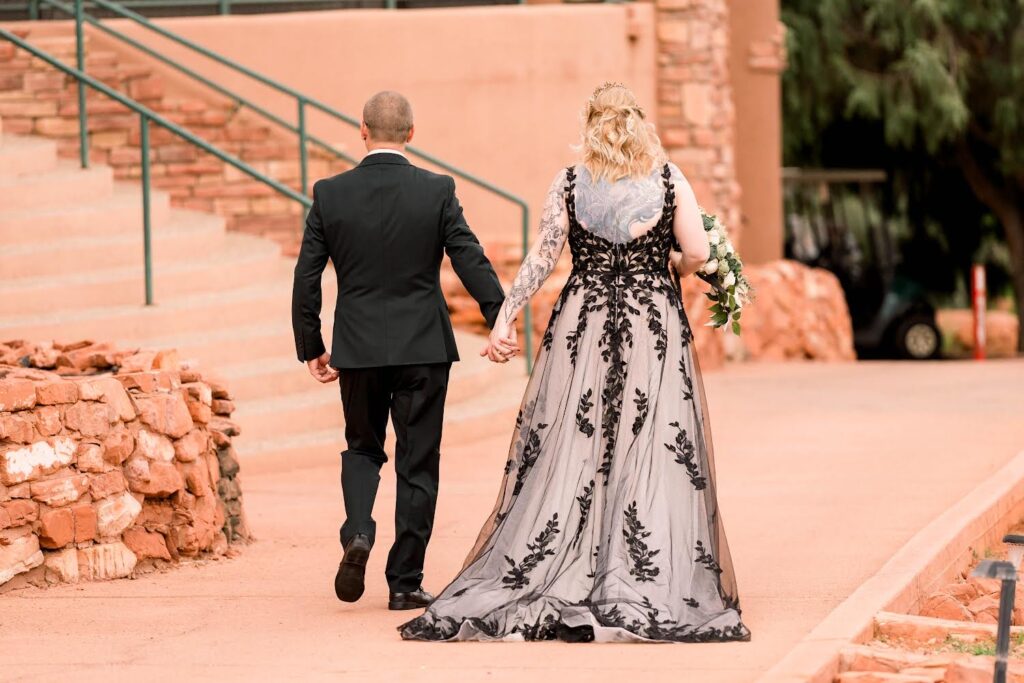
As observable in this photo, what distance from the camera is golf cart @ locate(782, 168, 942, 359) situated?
2333cm

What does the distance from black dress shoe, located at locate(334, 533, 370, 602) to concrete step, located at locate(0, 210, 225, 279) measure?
18.8 ft

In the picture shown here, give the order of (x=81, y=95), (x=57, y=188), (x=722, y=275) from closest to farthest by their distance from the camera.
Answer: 1. (x=722, y=275)
2. (x=57, y=188)
3. (x=81, y=95)

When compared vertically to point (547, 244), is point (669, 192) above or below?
above

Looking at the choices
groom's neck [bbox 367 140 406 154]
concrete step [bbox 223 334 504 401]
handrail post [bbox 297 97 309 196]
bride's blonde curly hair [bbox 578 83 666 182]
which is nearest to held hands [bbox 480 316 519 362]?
bride's blonde curly hair [bbox 578 83 666 182]

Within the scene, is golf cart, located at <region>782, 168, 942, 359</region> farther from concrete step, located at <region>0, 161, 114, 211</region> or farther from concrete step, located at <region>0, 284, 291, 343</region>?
concrete step, located at <region>0, 284, 291, 343</region>

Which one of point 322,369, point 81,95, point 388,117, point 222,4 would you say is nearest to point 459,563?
point 322,369

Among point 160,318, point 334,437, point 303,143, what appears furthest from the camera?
point 303,143

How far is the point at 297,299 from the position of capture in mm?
6621

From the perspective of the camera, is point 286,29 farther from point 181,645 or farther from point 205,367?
point 181,645

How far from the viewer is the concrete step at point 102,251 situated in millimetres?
11508

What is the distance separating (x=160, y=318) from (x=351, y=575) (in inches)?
198

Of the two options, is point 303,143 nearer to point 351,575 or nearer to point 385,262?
point 385,262

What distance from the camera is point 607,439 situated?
6.41 meters

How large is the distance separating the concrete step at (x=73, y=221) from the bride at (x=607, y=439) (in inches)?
242
